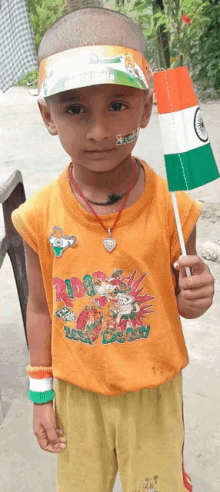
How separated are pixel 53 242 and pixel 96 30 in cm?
43

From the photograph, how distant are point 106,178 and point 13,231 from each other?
1.31 meters

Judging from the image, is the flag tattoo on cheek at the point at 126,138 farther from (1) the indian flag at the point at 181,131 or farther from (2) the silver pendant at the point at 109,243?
(2) the silver pendant at the point at 109,243

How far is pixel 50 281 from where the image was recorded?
4.33 ft

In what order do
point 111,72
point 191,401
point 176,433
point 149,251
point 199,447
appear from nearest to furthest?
point 111,72, point 149,251, point 176,433, point 199,447, point 191,401

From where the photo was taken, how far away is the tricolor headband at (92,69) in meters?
1.05

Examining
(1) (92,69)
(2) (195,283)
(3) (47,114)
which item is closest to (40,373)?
(2) (195,283)

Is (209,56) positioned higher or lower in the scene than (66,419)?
lower

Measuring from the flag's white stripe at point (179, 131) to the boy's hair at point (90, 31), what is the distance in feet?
0.53

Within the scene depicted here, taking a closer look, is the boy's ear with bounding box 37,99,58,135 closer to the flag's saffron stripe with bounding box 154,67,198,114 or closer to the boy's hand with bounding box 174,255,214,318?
the flag's saffron stripe with bounding box 154,67,198,114

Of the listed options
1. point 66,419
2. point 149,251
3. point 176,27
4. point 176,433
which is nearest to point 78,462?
point 66,419

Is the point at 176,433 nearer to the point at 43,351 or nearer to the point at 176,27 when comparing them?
the point at 43,351

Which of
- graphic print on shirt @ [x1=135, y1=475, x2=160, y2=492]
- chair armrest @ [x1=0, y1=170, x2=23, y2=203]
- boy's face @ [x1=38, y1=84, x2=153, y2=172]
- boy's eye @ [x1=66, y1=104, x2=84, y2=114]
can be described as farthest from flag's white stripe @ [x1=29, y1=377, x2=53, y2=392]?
chair armrest @ [x1=0, y1=170, x2=23, y2=203]

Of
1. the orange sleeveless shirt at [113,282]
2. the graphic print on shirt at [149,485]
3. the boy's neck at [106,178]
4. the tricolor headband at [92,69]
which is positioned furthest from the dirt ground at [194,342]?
the tricolor headband at [92,69]

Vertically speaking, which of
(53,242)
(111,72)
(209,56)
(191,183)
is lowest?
(209,56)
